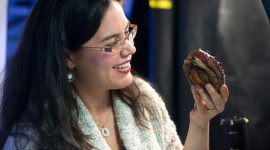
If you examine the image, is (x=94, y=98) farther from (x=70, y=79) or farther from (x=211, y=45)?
(x=211, y=45)

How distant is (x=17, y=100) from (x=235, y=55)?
5.98ft

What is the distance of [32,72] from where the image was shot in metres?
1.67

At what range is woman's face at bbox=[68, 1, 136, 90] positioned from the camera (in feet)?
5.29

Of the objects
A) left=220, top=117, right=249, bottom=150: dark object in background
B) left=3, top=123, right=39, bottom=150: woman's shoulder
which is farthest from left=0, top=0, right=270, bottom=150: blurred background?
left=3, top=123, right=39, bottom=150: woman's shoulder

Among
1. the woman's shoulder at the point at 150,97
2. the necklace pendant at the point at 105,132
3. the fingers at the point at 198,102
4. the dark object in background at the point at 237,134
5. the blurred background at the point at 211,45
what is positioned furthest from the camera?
the blurred background at the point at 211,45

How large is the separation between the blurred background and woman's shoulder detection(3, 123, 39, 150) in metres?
1.08

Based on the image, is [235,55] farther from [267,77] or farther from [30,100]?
[30,100]

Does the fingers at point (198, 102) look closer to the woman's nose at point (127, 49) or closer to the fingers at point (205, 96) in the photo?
the fingers at point (205, 96)

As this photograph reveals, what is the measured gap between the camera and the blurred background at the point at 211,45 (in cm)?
285

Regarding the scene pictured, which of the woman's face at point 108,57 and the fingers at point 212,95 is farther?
the woman's face at point 108,57

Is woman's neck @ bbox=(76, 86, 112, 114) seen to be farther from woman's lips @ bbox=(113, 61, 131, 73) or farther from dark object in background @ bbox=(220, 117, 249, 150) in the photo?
dark object in background @ bbox=(220, 117, 249, 150)

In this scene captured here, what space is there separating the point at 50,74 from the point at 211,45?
171 centimetres

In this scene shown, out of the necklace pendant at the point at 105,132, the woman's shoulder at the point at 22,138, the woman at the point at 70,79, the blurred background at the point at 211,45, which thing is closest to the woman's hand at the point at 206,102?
the woman at the point at 70,79

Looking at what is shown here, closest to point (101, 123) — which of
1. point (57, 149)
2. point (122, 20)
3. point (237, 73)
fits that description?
point (57, 149)
